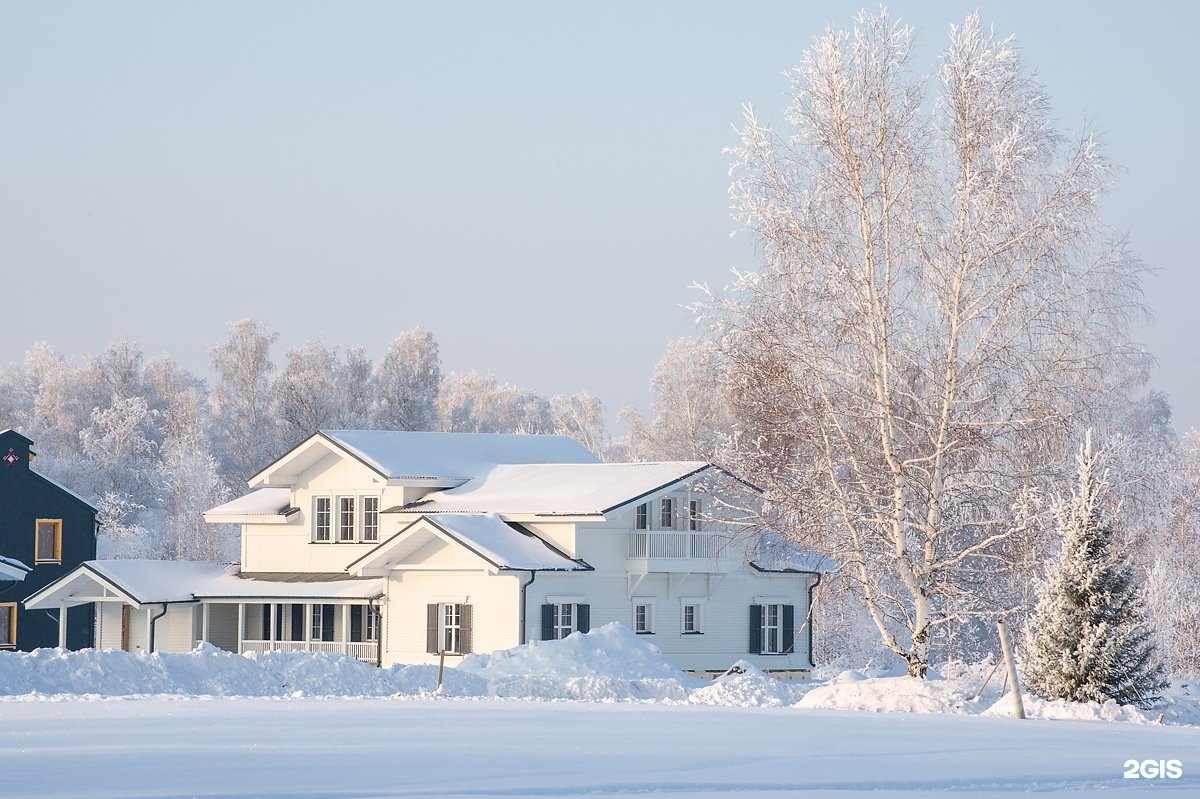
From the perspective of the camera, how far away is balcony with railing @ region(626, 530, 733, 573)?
42.7m

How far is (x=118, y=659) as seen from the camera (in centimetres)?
2947

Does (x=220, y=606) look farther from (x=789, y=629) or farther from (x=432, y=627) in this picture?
(x=789, y=629)

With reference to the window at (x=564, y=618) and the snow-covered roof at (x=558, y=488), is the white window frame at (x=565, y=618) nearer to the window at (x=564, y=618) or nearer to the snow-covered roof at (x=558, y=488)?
the window at (x=564, y=618)

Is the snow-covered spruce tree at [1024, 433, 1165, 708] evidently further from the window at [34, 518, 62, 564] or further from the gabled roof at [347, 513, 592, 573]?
the window at [34, 518, 62, 564]

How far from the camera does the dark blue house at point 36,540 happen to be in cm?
5385

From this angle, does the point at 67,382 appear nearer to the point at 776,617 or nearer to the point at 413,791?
the point at 776,617

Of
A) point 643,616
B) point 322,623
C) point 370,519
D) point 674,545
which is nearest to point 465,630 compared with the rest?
point 643,616

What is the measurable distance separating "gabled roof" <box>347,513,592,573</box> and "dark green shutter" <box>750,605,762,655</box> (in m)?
5.53

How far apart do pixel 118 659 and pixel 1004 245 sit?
1700 centimetres

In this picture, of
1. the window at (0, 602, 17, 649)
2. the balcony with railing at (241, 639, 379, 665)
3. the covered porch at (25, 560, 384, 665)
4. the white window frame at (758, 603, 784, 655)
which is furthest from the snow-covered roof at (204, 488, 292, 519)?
the white window frame at (758, 603, 784, 655)

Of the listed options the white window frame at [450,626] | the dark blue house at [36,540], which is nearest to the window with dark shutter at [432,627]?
the white window frame at [450,626]

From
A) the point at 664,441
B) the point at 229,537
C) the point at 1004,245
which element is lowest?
the point at 229,537

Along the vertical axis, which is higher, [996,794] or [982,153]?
[982,153]

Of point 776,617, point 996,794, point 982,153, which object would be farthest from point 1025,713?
point 776,617
